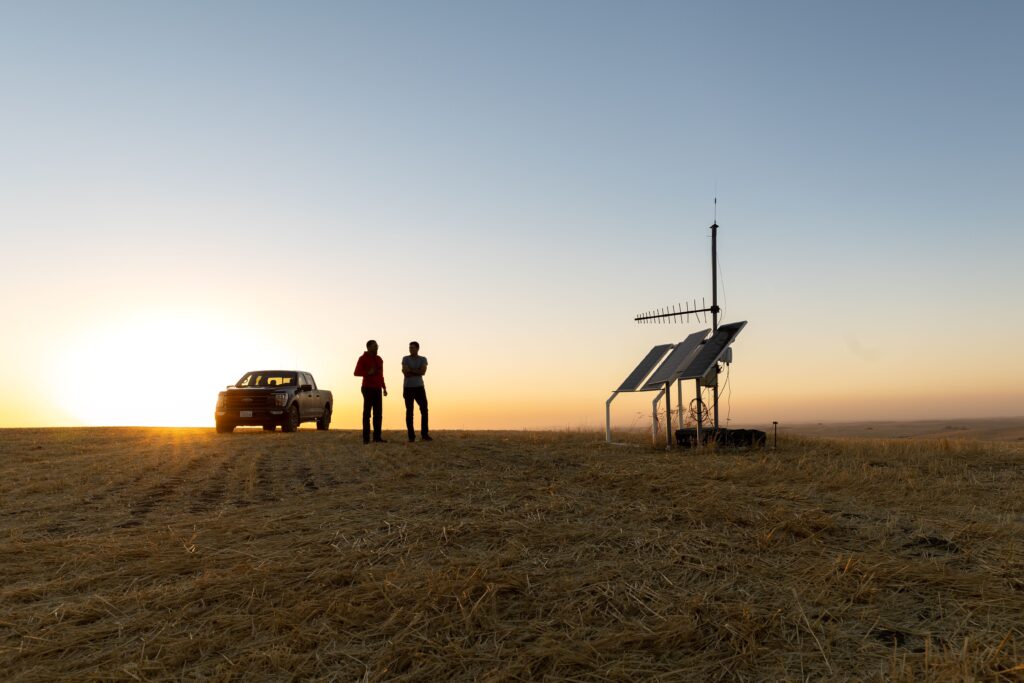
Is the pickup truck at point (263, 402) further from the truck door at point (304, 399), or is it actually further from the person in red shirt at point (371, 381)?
the person in red shirt at point (371, 381)

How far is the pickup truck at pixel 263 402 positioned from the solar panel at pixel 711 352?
42.6ft

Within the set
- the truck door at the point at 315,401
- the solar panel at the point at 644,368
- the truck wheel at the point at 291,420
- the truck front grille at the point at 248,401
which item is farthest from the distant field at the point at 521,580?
the truck door at the point at 315,401

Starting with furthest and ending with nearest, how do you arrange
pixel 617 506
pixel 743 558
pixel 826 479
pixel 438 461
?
1. pixel 438 461
2. pixel 826 479
3. pixel 617 506
4. pixel 743 558

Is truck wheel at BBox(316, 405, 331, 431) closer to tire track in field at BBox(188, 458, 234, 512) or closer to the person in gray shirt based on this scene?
the person in gray shirt

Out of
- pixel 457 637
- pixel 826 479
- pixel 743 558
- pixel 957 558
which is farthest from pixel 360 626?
pixel 826 479

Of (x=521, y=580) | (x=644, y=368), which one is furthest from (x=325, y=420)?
(x=521, y=580)

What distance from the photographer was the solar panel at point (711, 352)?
571 inches

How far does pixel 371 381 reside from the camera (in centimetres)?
1558

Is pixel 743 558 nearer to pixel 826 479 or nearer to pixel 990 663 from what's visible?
pixel 990 663

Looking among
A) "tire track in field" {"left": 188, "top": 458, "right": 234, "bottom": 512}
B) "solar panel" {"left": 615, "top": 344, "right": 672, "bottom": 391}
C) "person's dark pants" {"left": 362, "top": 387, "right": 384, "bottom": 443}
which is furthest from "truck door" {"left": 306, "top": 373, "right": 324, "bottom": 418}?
"tire track in field" {"left": 188, "top": 458, "right": 234, "bottom": 512}

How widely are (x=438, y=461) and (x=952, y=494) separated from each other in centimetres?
701

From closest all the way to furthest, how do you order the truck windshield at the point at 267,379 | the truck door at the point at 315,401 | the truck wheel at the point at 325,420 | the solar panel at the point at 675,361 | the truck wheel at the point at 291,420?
the solar panel at the point at 675,361 < the truck wheel at the point at 291,420 < the truck windshield at the point at 267,379 < the truck door at the point at 315,401 < the truck wheel at the point at 325,420

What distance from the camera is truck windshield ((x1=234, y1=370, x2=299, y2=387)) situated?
23.1 meters

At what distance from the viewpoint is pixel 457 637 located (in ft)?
12.6
